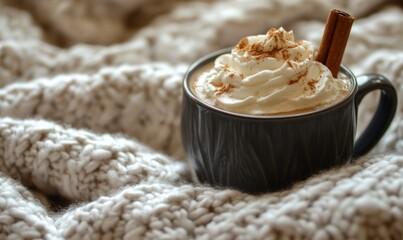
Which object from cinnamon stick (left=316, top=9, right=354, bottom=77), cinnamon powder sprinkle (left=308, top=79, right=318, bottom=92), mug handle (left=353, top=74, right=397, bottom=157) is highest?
cinnamon stick (left=316, top=9, right=354, bottom=77)

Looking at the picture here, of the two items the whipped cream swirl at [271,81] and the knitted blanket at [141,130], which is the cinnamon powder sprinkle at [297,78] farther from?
Result: the knitted blanket at [141,130]

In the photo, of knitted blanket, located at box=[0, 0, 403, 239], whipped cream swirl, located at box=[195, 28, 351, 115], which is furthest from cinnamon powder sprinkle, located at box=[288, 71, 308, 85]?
knitted blanket, located at box=[0, 0, 403, 239]

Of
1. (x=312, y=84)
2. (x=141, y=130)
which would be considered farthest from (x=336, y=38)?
(x=141, y=130)

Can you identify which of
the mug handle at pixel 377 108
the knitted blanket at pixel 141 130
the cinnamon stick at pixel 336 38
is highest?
the cinnamon stick at pixel 336 38

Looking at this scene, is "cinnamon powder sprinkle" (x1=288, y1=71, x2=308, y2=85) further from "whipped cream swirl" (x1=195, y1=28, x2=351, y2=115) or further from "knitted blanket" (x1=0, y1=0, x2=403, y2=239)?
"knitted blanket" (x1=0, y1=0, x2=403, y2=239)

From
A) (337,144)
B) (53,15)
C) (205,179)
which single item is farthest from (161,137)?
(53,15)

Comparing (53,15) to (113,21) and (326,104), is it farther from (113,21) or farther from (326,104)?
(326,104)

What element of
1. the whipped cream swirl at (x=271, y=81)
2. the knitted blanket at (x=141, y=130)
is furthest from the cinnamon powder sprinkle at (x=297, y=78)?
the knitted blanket at (x=141, y=130)
